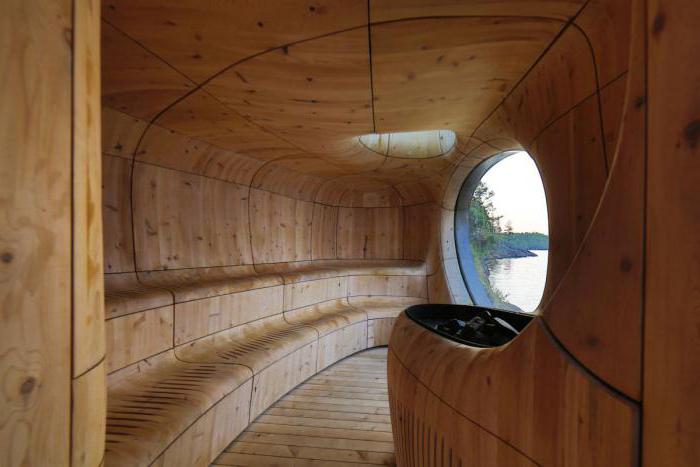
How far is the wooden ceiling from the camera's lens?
1.67 metres

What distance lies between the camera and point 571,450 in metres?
0.91

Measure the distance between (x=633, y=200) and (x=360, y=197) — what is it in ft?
19.1

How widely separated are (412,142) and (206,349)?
319cm

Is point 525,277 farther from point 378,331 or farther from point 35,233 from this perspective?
point 35,233

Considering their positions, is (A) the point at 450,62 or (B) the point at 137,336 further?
(B) the point at 137,336

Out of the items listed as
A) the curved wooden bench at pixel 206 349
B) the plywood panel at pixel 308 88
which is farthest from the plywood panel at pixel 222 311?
the plywood panel at pixel 308 88

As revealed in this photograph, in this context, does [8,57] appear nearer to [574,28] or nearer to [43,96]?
[43,96]

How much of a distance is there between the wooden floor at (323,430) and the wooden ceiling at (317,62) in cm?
263

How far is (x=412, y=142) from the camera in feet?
14.5

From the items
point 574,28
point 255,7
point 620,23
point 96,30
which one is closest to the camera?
point 96,30

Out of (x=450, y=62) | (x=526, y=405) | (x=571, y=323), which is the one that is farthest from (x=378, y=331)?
(x=571, y=323)

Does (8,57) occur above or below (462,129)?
below

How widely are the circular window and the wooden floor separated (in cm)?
173

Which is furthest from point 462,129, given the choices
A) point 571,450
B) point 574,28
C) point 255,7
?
point 571,450
